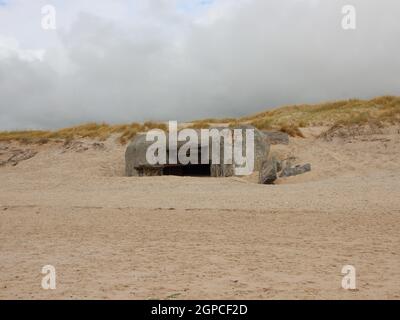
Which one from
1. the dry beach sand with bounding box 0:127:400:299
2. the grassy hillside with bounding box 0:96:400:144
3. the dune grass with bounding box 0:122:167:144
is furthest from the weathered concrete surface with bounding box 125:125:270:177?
the dune grass with bounding box 0:122:167:144

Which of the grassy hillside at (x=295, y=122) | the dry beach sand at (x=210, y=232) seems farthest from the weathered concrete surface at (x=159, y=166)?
the grassy hillside at (x=295, y=122)

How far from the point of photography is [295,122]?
23.4 metres

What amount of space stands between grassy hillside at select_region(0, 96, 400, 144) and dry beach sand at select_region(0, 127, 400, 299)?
1.83m

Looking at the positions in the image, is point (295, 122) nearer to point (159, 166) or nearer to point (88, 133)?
point (159, 166)

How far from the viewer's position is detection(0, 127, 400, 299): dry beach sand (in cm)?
520

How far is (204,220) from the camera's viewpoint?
9.70 m

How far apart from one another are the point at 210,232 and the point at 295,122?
619 inches

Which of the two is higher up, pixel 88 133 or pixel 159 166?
pixel 88 133

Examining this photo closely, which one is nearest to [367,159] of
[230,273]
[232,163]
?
[232,163]

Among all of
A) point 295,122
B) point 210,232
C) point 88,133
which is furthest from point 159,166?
point 295,122

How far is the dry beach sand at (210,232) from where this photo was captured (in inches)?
205

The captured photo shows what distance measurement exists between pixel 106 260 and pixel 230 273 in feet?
5.74
